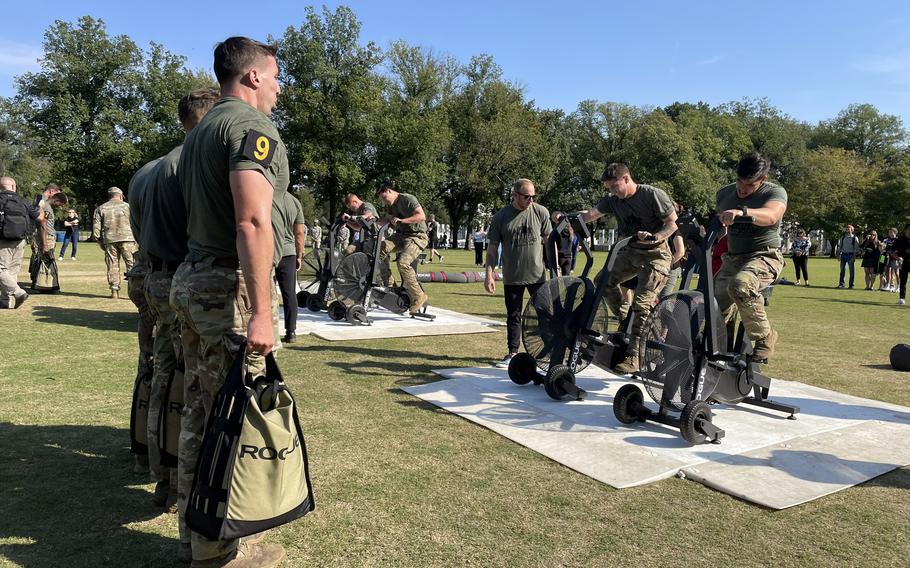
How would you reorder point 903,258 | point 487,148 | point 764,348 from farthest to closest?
1. point 487,148
2. point 903,258
3. point 764,348

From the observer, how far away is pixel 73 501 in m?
3.57

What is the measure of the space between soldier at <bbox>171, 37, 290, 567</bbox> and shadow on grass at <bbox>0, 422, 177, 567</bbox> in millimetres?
497

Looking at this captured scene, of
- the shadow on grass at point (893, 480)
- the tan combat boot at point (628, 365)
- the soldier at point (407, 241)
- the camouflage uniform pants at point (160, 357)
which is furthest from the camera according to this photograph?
the soldier at point (407, 241)

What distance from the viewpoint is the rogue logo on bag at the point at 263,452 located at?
8.50ft

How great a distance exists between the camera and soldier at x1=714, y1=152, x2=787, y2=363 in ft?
18.2

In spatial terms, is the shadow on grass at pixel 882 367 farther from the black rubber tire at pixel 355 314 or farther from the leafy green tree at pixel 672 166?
the leafy green tree at pixel 672 166

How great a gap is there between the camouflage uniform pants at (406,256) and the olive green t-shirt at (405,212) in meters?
0.09

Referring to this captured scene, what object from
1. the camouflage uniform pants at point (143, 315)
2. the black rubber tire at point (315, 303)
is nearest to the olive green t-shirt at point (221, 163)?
the camouflage uniform pants at point (143, 315)

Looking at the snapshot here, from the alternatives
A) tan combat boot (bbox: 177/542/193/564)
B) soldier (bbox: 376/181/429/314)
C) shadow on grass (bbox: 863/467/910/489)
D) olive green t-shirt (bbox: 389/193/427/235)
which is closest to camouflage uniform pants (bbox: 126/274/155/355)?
tan combat boot (bbox: 177/542/193/564)

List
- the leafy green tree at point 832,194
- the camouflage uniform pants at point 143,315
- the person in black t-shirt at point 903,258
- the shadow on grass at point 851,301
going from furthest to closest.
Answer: the leafy green tree at point 832,194, the person in black t-shirt at point 903,258, the shadow on grass at point 851,301, the camouflage uniform pants at point 143,315

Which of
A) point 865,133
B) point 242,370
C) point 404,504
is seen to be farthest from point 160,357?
point 865,133

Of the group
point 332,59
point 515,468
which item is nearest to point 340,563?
point 515,468

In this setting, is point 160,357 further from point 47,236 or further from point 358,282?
point 47,236

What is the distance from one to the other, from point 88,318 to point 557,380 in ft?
25.7
